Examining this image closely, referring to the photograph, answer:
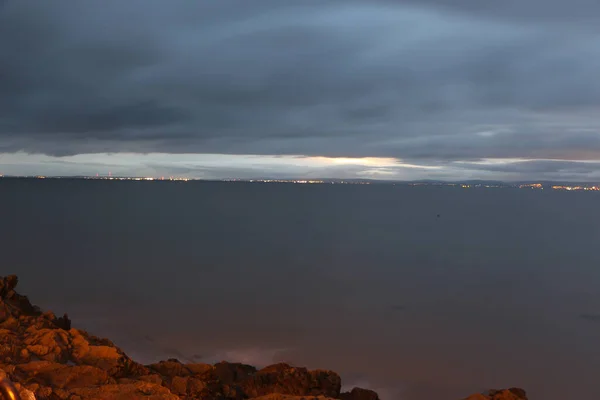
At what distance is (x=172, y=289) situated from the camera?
66.6ft

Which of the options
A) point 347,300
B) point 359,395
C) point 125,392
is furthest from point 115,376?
point 347,300

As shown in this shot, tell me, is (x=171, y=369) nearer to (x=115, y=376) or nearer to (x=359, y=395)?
(x=115, y=376)

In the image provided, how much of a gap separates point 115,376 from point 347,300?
1298 cm

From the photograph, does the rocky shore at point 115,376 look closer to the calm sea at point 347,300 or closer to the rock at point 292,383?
the rock at point 292,383

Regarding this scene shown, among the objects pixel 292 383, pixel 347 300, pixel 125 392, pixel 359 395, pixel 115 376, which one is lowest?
pixel 347 300

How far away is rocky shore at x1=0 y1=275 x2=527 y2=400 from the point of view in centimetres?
666

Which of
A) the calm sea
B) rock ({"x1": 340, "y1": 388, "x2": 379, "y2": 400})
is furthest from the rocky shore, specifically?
the calm sea

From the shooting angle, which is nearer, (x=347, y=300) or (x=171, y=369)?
(x=171, y=369)

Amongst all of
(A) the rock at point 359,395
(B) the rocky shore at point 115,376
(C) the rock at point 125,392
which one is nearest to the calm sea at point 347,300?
(A) the rock at point 359,395

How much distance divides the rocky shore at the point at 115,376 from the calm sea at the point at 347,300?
10.9 feet

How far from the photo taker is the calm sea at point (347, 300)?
1332 centimetres

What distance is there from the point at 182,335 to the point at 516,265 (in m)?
19.3

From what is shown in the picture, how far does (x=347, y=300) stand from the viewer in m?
19.8

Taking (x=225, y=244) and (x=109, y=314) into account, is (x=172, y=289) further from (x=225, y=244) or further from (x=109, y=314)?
(x=225, y=244)
